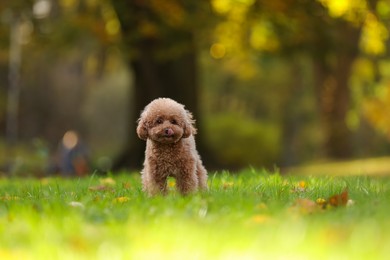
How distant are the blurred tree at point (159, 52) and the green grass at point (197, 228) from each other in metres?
13.1

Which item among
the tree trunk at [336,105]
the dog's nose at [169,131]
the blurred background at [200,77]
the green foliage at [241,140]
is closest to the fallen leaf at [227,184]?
the dog's nose at [169,131]

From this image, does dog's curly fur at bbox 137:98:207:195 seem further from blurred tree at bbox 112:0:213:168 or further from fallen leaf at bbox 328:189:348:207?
blurred tree at bbox 112:0:213:168

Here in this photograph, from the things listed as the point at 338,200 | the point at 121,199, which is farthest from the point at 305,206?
the point at 121,199

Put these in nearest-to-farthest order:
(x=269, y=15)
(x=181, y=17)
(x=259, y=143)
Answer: (x=181, y=17)
(x=269, y=15)
(x=259, y=143)

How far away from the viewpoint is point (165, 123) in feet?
23.4

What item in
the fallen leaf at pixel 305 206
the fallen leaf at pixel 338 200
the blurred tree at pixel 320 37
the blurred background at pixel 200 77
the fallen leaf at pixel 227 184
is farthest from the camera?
the blurred background at pixel 200 77

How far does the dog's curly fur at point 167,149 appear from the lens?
7180 mm

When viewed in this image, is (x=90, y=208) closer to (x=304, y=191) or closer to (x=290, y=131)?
(x=304, y=191)

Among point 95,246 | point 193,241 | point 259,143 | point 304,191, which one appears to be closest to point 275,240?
point 193,241

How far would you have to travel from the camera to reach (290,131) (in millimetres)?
36438

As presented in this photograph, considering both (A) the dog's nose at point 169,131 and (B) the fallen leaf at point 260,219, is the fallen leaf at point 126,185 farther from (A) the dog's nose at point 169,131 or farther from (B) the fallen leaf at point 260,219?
(B) the fallen leaf at point 260,219

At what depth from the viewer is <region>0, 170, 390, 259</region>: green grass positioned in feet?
15.4

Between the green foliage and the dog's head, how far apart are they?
948 inches

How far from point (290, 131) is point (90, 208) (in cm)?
3065
